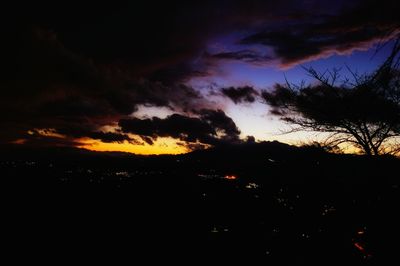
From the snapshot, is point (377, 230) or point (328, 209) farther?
point (328, 209)

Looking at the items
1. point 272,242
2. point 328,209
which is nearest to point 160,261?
point 272,242

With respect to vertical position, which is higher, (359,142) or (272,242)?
(359,142)

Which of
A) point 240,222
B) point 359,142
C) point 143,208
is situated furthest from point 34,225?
point 359,142

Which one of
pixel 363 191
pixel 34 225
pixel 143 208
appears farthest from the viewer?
pixel 143 208

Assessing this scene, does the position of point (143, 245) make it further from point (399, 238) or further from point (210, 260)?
point (399, 238)

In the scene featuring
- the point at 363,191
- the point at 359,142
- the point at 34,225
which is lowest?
the point at 34,225

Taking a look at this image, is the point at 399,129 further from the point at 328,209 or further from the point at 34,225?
the point at 34,225

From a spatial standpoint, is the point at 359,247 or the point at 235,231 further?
the point at 235,231

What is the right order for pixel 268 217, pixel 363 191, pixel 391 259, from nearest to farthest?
pixel 391 259, pixel 268 217, pixel 363 191

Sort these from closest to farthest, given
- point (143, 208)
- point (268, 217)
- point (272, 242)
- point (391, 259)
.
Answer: point (391, 259) → point (272, 242) → point (268, 217) → point (143, 208)
